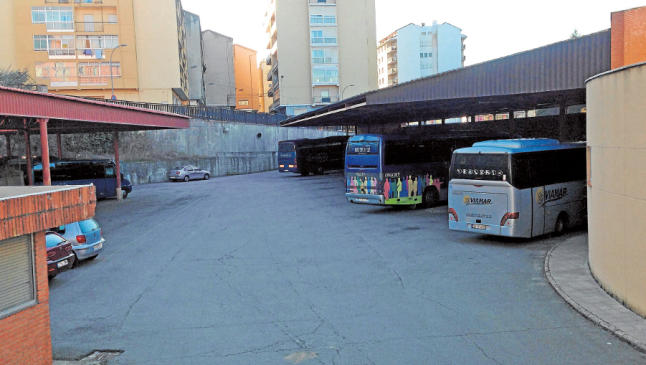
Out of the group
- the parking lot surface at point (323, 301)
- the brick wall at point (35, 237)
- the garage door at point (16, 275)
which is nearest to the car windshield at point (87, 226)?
the parking lot surface at point (323, 301)

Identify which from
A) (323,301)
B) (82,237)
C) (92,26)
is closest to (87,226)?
(82,237)

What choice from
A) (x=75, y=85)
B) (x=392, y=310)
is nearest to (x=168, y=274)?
(x=392, y=310)

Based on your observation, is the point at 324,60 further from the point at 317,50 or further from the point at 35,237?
the point at 35,237

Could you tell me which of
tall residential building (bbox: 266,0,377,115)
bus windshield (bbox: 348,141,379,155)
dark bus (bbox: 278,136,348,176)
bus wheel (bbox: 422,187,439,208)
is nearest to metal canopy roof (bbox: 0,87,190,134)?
bus windshield (bbox: 348,141,379,155)

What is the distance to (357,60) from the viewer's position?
78.9 meters

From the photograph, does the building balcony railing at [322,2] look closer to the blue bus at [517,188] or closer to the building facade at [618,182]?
the blue bus at [517,188]

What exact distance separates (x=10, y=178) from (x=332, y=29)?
53743 millimetres

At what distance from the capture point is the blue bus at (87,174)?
33.6 m

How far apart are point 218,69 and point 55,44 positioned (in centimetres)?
4148

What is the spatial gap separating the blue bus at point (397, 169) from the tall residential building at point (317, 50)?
174 feet

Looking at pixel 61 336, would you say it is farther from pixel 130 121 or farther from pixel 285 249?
pixel 130 121

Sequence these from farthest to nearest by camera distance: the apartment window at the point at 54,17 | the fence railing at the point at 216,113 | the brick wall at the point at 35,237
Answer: the apartment window at the point at 54,17, the fence railing at the point at 216,113, the brick wall at the point at 35,237

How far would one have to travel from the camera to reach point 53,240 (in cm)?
1273

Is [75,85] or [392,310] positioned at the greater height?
[75,85]
